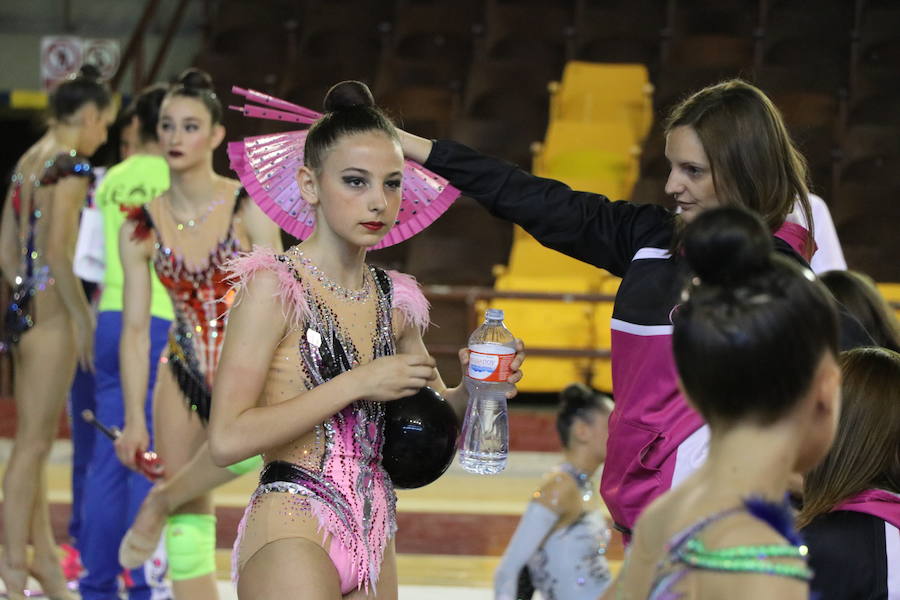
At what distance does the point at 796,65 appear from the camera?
8.51 meters

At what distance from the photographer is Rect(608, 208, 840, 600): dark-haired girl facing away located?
1.26 metres

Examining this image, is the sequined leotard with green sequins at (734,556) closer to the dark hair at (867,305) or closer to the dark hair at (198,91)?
the dark hair at (867,305)

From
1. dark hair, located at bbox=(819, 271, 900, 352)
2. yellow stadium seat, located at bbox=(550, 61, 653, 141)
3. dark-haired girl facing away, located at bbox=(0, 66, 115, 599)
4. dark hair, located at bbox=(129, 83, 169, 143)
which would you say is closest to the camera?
dark hair, located at bbox=(819, 271, 900, 352)

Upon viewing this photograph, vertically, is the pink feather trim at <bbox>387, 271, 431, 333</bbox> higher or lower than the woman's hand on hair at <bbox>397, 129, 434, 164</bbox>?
lower

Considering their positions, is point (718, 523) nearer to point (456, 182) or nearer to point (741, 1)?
point (456, 182)

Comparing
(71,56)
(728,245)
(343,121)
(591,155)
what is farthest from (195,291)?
(71,56)

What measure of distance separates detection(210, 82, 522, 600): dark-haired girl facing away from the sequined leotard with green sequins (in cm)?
86

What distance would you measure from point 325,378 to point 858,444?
89cm

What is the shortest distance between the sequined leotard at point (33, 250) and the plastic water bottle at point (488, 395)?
7.11ft

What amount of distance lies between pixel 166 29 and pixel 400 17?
1842mm

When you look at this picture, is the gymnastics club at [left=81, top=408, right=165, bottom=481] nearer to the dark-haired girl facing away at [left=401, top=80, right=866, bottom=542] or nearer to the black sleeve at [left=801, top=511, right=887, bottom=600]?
the dark-haired girl facing away at [left=401, top=80, right=866, bottom=542]

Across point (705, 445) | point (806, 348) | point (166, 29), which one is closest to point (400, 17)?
point (166, 29)

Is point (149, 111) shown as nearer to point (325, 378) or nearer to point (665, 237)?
point (325, 378)

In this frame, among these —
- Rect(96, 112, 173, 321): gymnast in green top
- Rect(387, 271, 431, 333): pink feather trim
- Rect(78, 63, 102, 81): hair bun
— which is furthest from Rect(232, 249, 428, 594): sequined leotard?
Rect(78, 63, 102, 81): hair bun
